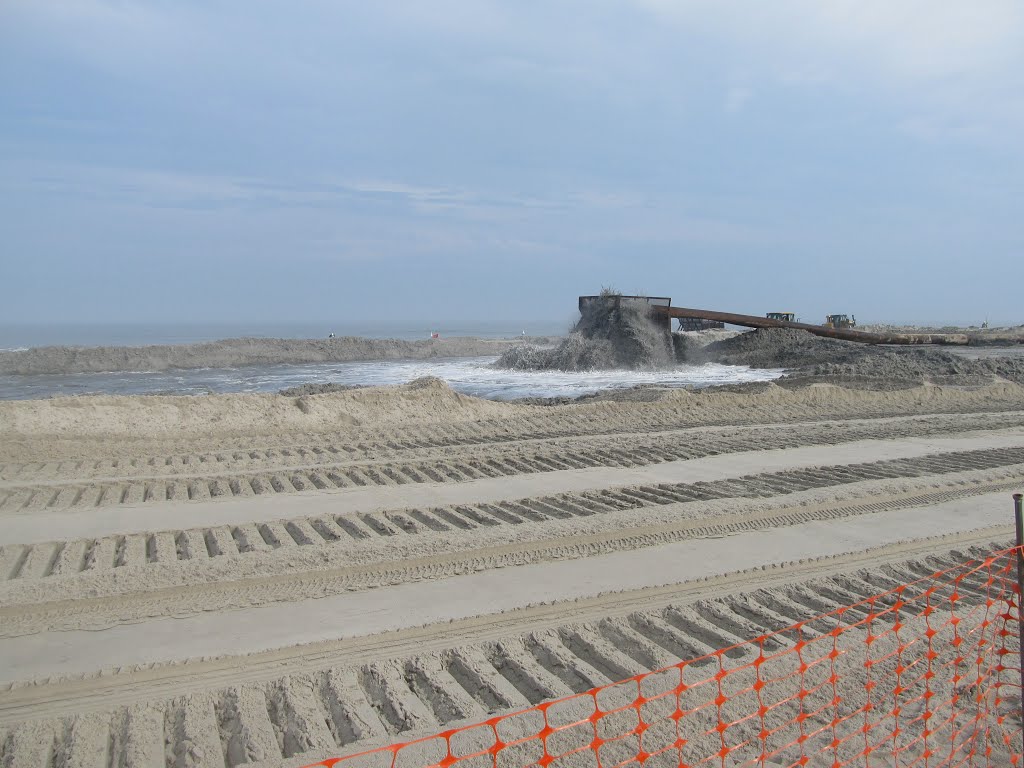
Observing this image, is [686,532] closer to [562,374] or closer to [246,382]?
[562,374]

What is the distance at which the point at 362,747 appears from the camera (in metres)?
3.40

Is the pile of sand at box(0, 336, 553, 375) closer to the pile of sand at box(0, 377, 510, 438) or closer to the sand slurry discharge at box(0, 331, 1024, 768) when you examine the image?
the pile of sand at box(0, 377, 510, 438)

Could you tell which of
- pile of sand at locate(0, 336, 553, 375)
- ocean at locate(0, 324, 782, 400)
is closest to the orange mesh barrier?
ocean at locate(0, 324, 782, 400)

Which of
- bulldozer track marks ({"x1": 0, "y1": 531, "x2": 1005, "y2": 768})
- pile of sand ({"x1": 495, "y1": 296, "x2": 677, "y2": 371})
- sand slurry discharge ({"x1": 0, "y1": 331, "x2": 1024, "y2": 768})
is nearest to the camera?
bulldozer track marks ({"x1": 0, "y1": 531, "x2": 1005, "y2": 768})

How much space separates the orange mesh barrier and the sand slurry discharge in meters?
0.22

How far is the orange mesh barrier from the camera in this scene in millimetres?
3361

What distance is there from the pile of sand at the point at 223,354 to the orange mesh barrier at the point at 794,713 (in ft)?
111

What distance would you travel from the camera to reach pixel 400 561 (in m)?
5.84

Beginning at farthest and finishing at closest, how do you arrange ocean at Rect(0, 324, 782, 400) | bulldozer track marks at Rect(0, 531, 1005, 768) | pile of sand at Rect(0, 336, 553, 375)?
pile of sand at Rect(0, 336, 553, 375)
ocean at Rect(0, 324, 782, 400)
bulldozer track marks at Rect(0, 531, 1005, 768)

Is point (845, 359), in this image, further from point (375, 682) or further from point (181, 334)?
point (181, 334)

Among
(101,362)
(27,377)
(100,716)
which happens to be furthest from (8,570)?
(101,362)

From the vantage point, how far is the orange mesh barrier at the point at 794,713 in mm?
3361

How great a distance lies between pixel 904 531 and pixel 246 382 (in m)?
24.2

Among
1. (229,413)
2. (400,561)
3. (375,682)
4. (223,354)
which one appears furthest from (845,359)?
(223,354)
